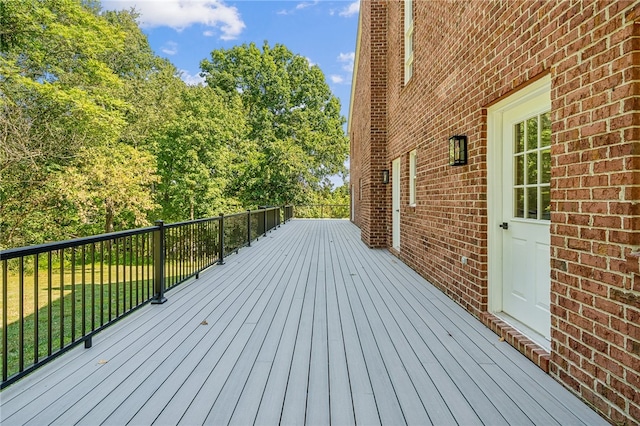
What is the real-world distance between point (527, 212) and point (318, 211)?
74.7ft

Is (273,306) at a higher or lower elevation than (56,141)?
lower

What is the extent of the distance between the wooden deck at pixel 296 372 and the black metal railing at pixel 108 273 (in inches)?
8.6

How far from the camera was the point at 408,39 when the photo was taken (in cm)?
659

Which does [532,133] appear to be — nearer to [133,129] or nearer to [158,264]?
[158,264]

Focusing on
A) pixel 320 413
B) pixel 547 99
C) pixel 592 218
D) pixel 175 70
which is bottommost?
pixel 320 413

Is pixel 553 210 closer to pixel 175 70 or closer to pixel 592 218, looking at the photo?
pixel 592 218

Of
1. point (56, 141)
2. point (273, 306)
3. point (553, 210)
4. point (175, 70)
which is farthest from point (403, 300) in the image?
point (175, 70)

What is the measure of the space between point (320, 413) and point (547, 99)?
→ 2.62 meters

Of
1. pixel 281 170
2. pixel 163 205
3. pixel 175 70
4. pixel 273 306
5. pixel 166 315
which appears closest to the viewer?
pixel 166 315

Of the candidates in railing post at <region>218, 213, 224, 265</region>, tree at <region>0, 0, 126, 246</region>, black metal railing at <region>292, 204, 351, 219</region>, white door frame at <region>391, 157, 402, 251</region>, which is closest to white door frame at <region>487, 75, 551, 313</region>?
white door frame at <region>391, 157, 402, 251</region>

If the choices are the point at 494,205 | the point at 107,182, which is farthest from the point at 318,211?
the point at 494,205

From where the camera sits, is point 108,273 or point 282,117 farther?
point 282,117

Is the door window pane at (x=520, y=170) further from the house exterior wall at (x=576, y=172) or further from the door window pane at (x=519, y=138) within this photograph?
the house exterior wall at (x=576, y=172)

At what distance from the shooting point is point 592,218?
1.96 m
